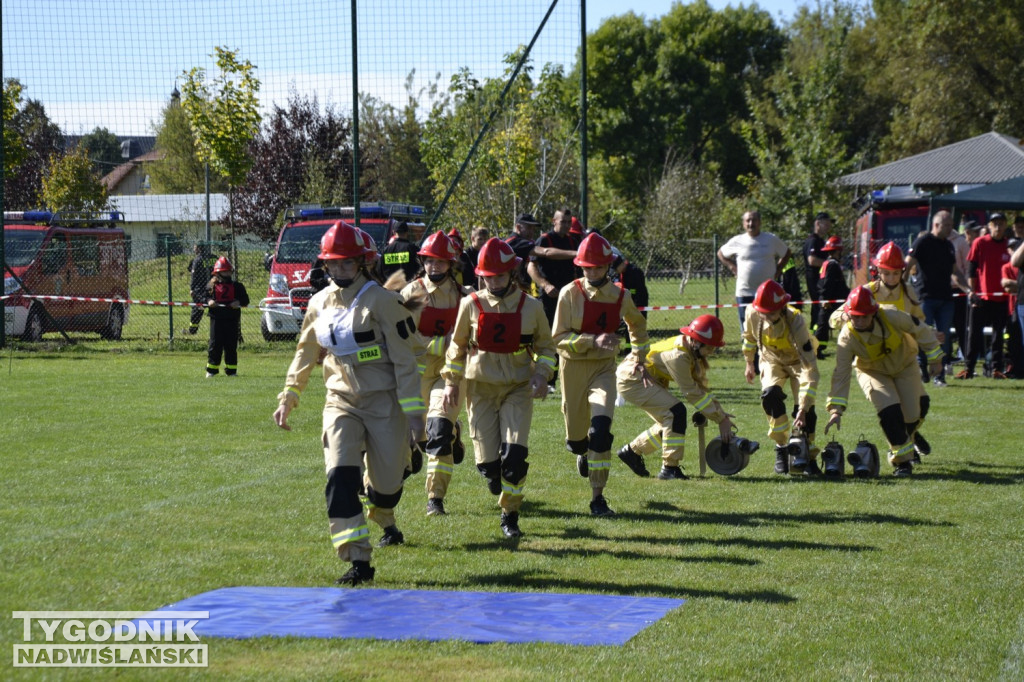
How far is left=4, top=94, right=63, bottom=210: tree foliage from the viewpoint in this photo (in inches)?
1072

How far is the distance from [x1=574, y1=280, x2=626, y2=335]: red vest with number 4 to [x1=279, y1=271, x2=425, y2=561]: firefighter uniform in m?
2.43

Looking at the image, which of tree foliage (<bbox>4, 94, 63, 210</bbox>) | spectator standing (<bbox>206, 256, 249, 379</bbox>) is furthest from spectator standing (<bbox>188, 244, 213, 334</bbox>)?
spectator standing (<bbox>206, 256, 249, 379</bbox>)

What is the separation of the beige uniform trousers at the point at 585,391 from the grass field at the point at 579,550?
65cm

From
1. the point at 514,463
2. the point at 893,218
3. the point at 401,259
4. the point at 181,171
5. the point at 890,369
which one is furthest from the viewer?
the point at 181,171

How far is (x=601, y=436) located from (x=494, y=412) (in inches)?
37.7

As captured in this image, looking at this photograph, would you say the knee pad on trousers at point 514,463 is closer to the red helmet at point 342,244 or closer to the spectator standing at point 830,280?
the red helmet at point 342,244

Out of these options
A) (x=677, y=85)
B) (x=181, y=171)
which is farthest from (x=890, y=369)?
(x=677, y=85)

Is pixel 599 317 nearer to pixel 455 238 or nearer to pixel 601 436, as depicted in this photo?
pixel 601 436

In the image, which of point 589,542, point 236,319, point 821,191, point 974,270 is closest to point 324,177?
point 236,319

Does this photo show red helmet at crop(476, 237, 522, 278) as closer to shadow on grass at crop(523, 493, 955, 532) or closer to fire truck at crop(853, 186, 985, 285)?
shadow on grass at crop(523, 493, 955, 532)

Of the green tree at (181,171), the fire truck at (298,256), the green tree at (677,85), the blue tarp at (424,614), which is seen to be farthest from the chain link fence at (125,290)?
the green tree at (677,85)

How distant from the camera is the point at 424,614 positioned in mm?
6211

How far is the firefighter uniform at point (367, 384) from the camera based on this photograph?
23.1 ft

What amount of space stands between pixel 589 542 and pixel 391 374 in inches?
76.5
